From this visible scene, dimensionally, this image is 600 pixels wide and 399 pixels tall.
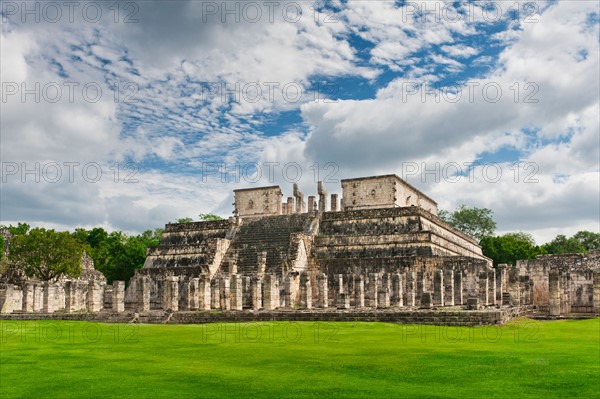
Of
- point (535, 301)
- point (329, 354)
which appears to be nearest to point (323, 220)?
point (535, 301)

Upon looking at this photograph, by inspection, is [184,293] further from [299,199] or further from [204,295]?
[299,199]

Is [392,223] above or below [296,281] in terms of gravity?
above

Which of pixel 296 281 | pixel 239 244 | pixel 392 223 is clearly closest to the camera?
pixel 296 281

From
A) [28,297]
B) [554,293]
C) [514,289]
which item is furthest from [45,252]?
[554,293]

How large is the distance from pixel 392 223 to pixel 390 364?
2236 cm

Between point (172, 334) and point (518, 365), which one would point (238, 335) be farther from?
point (518, 365)

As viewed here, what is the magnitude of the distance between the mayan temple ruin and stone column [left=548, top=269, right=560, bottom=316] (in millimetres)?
58

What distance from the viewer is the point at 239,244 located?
117 ft

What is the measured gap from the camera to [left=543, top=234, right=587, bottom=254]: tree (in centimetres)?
7006

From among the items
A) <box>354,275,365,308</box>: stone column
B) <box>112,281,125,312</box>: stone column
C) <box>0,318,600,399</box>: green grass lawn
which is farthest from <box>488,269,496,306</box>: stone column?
<box>112,281,125,312</box>: stone column

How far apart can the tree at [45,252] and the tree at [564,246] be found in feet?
175

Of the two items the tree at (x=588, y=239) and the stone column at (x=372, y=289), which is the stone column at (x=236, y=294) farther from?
the tree at (x=588, y=239)

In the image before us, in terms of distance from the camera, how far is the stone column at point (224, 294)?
28.8 metres

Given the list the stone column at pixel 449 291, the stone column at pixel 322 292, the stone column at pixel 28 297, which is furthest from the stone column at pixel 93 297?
the stone column at pixel 449 291
